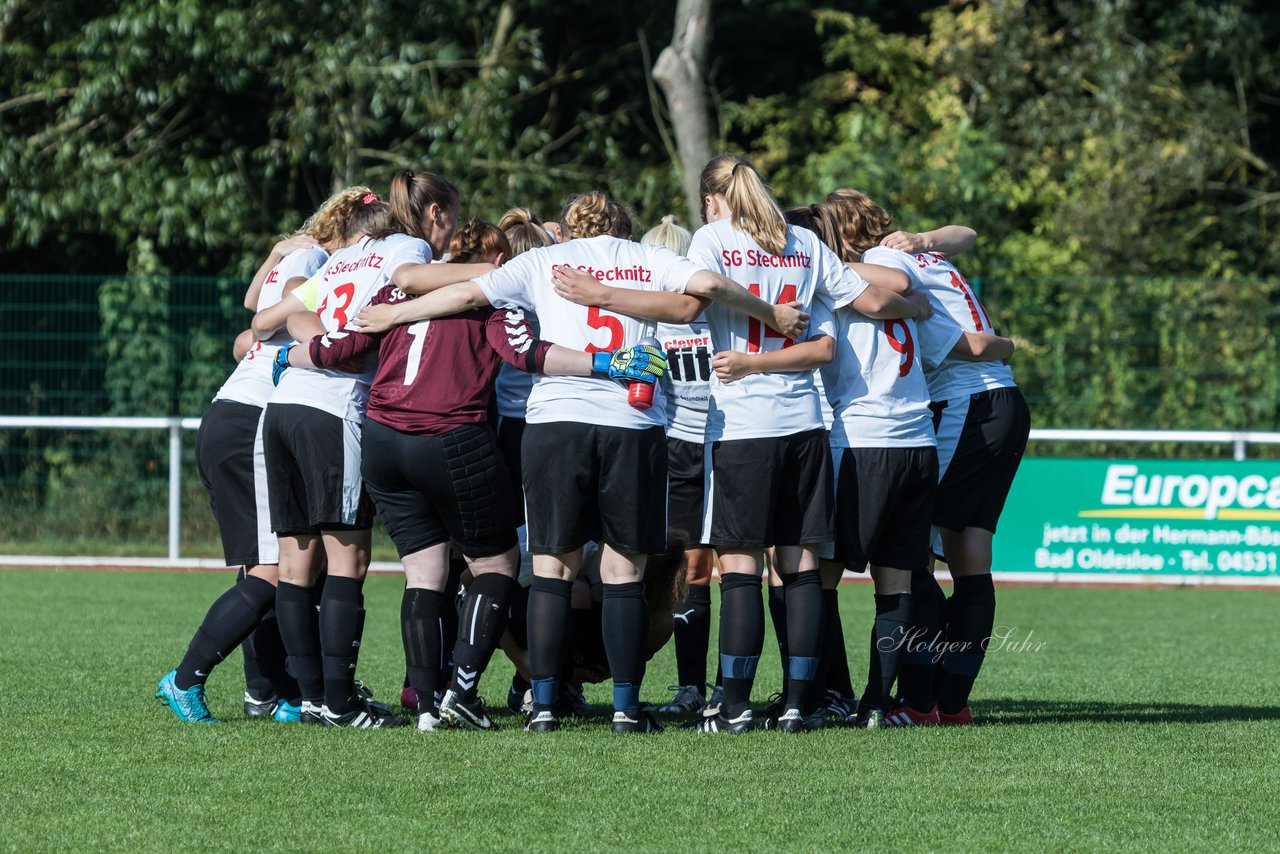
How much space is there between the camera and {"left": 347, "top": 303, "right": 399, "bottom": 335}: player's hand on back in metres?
5.46

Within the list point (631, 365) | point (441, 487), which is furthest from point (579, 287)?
point (441, 487)

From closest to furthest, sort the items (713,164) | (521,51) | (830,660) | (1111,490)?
(713,164), (830,660), (1111,490), (521,51)

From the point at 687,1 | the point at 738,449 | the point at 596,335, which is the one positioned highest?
the point at 687,1

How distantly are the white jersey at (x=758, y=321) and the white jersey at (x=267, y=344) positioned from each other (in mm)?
1505

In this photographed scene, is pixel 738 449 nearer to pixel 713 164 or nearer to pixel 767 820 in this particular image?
pixel 713 164

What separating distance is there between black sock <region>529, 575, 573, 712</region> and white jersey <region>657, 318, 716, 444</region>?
766mm

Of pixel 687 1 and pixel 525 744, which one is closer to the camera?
pixel 525 744

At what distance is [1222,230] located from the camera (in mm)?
18688

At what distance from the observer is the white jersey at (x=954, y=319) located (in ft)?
19.7

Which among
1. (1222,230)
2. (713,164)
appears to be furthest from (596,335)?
(1222,230)

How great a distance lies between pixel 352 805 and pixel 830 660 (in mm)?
2330

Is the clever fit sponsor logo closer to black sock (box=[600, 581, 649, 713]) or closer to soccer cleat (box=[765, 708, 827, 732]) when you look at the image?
soccer cleat (box=[765, 708, 827, 732])

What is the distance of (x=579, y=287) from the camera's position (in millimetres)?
5324

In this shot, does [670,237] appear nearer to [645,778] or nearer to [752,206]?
[752,206]
